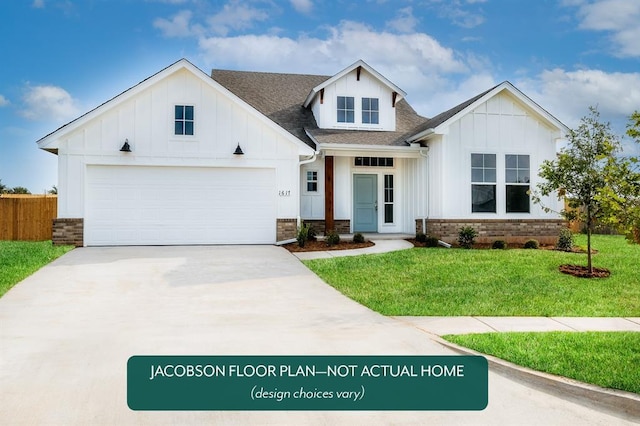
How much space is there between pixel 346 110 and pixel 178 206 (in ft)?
24.1

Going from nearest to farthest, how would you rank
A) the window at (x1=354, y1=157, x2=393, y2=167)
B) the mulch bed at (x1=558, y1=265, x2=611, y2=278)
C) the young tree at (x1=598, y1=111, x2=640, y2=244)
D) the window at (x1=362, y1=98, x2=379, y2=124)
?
the young tree at (x1=598, y1=111, x2=640, y2=244)
the mulch bed at (x1=558, y1=265, x2=611, y2=278)
the window at (x1=354, y1=157, x2=393, y2=167)
the window at (x1=362, y1=98, x2=379, y2=124)

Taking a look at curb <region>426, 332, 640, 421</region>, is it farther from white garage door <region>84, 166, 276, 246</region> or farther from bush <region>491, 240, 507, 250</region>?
white garage door <region>84, 166, 276, 246</region>

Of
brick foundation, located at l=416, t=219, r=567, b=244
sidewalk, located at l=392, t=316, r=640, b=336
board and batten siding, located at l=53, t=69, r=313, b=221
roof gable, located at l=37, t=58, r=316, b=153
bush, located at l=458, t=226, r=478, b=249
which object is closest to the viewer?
sidewalk, located at l=392, t=316, r=640, b=336

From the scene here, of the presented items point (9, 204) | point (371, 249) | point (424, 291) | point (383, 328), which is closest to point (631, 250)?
point (371, 249)

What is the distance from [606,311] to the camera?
843 centimetres

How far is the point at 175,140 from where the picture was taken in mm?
15984

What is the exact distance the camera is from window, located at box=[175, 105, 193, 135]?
16.0 meters

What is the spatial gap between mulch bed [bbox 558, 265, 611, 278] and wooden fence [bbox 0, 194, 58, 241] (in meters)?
18.9

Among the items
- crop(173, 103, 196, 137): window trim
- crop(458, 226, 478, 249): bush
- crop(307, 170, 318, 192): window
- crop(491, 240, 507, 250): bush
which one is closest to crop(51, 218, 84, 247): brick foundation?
crop(173, 103, 196, 137): window trim

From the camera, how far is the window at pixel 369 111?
19.4 m

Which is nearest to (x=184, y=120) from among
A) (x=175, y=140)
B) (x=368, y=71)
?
(x=175, y=140)

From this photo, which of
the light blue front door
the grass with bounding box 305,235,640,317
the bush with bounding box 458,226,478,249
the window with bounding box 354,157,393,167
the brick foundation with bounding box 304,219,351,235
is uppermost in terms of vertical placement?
the window with bounding box 354,157,393,167

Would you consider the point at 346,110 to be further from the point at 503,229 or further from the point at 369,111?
the point at 503,229

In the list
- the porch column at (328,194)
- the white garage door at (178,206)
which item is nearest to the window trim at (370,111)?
the porch column at (328,194)
